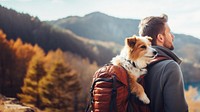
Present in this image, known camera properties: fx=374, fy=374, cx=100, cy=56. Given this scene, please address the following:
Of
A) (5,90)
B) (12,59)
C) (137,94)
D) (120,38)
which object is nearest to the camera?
(137,94)

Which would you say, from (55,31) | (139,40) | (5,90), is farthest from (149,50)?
(55,31)

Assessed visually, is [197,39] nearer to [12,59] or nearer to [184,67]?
[184,67]

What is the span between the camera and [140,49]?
2.27 meters

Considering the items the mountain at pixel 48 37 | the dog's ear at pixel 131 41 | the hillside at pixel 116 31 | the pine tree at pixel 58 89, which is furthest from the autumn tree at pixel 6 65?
the dog's ear at pixel 131 41

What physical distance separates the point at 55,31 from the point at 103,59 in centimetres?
308

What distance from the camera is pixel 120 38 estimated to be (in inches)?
871

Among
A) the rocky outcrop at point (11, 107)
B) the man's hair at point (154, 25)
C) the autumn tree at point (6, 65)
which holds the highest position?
the man's hair at point (154, 25)

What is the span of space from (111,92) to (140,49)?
495 mm

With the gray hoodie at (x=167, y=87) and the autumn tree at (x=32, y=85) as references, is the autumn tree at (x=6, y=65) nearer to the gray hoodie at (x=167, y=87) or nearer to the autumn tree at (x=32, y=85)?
the autumn tree at (x=32, y=85)

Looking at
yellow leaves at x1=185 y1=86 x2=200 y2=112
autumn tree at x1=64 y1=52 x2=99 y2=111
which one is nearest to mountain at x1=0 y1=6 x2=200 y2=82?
autumn tree at x1=64 y1=52 x2=99 y2=111

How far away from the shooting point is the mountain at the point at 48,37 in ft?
40.6

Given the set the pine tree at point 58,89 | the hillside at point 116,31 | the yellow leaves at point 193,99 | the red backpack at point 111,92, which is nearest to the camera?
the red backpack at point 111,92

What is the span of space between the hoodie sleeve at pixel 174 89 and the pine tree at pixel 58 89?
10.0 metres

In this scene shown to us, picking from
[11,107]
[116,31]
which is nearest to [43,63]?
[116,31]
